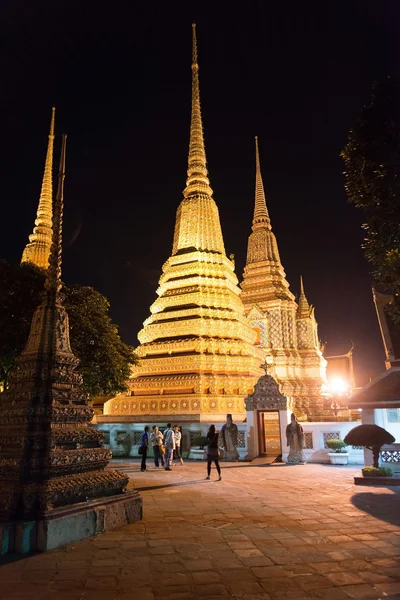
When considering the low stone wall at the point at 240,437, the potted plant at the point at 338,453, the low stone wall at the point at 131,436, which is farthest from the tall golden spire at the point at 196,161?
the potted plant at the point at 338,453

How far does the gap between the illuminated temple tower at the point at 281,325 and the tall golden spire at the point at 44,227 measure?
641 inches

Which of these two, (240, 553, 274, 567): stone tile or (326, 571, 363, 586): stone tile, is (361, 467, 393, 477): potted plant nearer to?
(240, 553, 274, 567): stone tile

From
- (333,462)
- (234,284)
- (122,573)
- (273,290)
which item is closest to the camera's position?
(122,573)

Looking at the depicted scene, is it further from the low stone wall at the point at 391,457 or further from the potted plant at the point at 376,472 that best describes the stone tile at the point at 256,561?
the low stone wall at the point at 391,457

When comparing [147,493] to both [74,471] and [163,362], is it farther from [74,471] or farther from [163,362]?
[163,362]

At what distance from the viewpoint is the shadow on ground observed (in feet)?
23.1

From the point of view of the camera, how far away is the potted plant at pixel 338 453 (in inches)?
601

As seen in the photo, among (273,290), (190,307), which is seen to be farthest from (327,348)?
(190,307)

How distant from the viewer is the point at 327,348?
4759 cm

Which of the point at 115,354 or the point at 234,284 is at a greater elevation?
the point at 234,284

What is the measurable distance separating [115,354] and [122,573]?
442 inches

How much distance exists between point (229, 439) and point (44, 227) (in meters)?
25.7

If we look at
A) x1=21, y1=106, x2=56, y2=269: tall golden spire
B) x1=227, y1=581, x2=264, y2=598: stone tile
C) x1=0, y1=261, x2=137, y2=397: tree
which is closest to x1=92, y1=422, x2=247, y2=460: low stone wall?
x1=0, y1=261, x2=137, y2=397: tree

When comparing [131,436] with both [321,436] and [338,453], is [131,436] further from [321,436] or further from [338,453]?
[338,453]
